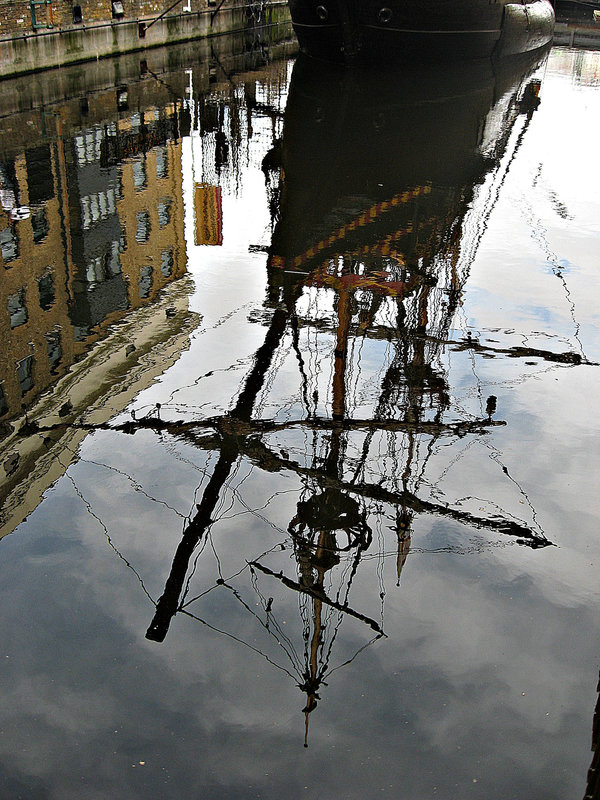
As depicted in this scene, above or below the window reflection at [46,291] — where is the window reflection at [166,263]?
above

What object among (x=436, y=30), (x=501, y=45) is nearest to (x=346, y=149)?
(x=436, y=30)

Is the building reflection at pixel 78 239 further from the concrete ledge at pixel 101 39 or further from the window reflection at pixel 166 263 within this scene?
the concrete ledge at pixel 101 39

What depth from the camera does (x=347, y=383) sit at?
9.36 metres

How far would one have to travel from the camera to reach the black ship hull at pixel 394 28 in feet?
111

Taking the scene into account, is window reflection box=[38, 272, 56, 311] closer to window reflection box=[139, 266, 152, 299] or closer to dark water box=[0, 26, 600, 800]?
dark water box=[0, 26, 600, 800]

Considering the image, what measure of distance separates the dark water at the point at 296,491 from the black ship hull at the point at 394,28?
66.5 feet

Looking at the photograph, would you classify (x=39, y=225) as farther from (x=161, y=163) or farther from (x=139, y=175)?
(x=161, y=163)

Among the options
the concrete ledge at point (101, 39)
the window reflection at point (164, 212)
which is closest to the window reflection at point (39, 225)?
the window reflection at point (164, 212)

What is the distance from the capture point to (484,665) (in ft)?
18.7

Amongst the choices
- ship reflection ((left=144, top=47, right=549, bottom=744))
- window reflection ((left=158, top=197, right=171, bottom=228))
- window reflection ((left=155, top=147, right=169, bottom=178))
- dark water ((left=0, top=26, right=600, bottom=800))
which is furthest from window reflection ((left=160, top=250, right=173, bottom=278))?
window reflection ((left=155, top=147, right=169, bottom=178))

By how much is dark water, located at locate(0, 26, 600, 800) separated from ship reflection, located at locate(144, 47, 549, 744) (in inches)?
1.4

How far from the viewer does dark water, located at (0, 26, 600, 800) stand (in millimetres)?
5055

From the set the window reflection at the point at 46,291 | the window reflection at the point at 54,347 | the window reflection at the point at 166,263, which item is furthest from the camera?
the window reflection at the point at 166,263

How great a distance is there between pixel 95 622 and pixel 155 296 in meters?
6.01
